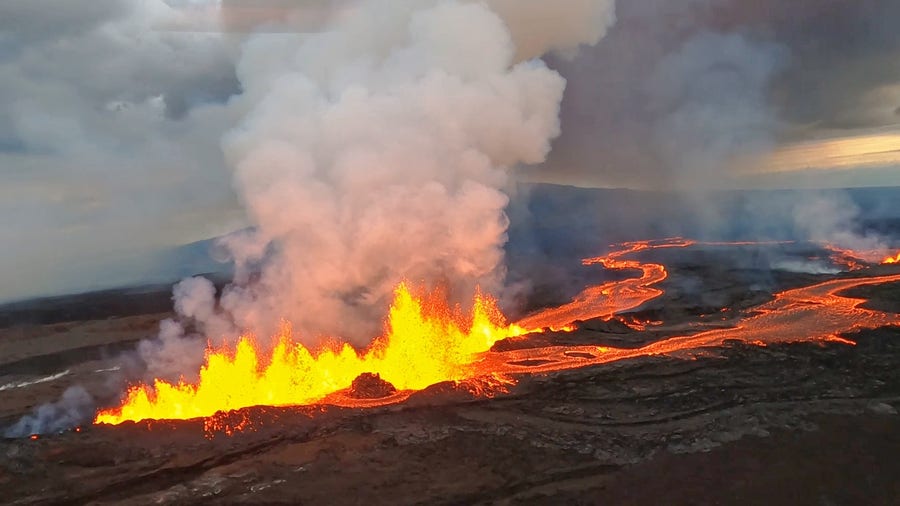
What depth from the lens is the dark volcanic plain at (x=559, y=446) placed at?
41.3 feet

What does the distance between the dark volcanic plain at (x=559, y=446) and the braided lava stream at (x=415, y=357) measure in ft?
4.82

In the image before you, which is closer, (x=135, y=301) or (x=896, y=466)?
(x=896, y=466)

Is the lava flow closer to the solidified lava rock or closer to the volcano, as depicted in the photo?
the volcano

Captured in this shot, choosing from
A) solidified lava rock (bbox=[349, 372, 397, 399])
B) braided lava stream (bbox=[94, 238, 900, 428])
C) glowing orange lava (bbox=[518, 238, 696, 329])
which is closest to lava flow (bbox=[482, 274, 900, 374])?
braided lava stream (bbox=[94, 238, 900, 428])

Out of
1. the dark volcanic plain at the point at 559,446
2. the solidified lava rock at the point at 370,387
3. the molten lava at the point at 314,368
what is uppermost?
the molten lava at the point at 314,368

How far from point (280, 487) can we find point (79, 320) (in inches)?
1742

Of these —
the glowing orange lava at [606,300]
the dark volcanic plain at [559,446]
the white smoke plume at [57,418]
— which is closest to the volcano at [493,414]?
the dark volcanic plain at [559,446]

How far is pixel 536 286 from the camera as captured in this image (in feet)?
144

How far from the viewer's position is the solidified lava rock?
1879cm

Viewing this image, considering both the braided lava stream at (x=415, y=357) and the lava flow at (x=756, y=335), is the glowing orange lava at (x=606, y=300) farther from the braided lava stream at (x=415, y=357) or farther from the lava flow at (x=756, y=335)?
the lava flow at (x=756, y=335)

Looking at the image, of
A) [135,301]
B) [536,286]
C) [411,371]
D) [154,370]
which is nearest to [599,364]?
[411,371]

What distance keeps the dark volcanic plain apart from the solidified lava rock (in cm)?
140

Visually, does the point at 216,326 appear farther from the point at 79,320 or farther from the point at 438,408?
the point at 79,320

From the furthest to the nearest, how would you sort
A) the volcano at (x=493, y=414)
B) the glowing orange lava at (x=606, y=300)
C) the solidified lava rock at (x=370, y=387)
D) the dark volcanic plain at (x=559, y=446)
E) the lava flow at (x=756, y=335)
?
the glowing orange lava at (x=606, y=300) → the lava flow at (x=756, y=335) → the solidified lava rock at (x=370, y=387) → the volcano at (x=493, y=414) → the dark volcanic plain at (x=559, y=446)
